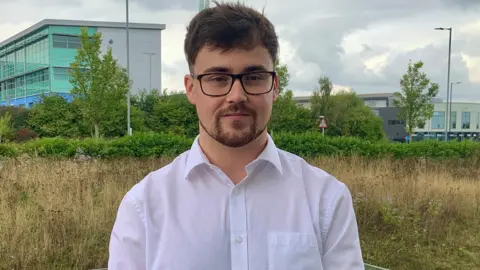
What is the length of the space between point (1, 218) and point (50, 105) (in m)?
25.4

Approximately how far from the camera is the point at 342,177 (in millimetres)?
9633

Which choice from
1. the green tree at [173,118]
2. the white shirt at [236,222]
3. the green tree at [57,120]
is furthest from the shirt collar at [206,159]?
the green tree at [173,118]

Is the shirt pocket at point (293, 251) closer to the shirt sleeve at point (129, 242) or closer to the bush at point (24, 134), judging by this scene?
the shirt sleeve at point (129, 242)

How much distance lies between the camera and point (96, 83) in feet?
72.0

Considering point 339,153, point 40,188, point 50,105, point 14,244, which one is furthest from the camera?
point 50,105

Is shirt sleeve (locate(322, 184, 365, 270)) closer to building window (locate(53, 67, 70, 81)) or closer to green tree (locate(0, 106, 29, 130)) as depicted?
green tree (locate(0, 106, 29, 130))

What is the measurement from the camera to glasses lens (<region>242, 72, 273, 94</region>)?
1.50 m

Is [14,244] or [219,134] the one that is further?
[14,244]

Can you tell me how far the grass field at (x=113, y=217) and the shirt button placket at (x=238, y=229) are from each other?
4175 mm

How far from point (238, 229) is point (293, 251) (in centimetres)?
18

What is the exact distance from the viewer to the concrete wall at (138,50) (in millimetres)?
64688

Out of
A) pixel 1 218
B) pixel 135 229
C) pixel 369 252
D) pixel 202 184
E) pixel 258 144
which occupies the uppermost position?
pixel 258 144

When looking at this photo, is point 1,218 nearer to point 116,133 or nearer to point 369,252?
point 369,252

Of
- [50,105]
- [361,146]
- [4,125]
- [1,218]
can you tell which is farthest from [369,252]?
[50,105]
